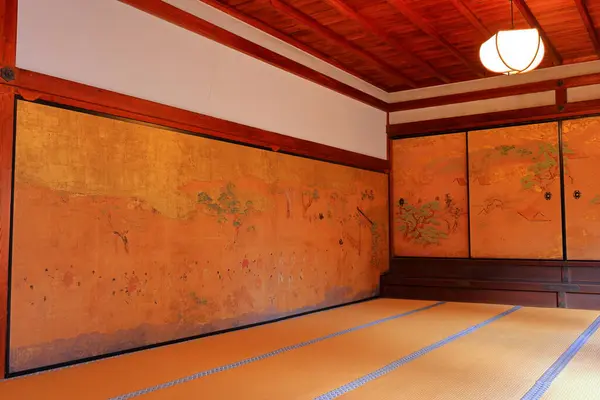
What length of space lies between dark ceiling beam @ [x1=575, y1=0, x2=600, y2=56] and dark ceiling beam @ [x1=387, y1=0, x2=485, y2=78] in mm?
1245

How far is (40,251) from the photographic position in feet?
10.8

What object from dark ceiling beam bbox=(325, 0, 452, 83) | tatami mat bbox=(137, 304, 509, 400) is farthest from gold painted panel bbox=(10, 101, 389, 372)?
dark ceiling beam bbox=(325, 0, 452, 83)

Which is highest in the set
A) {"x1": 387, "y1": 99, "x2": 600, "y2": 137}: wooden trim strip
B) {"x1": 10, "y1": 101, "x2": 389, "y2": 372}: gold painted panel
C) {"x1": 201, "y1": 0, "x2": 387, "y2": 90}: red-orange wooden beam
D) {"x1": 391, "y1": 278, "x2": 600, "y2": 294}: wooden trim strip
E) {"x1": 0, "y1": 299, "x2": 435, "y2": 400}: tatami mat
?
{"x1": 201, "y1": 0, "x2": 387, "y2": 90}: red-orange wooden beam

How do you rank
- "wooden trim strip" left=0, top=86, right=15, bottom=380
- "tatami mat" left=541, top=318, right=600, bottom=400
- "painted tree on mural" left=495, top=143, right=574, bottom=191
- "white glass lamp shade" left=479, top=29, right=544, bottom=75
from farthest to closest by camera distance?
"painted tree on mural" left=495, top=143, right=574, bottom=191, "white glass lamp shade" left=479, top=29, right=544, bottom=75, "wooden trim strip" left=0, top=86, right=15, bottom=380, "tatami mat" left=541, top=318, right=600, bottom=400

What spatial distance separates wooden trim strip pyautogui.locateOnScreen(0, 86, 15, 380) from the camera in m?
3.07

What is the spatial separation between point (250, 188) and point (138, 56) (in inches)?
61.5

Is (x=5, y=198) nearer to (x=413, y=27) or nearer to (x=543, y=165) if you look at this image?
(x=413, y=27)

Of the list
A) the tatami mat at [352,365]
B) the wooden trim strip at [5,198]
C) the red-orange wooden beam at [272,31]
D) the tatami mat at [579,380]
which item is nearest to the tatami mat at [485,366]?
the tatami mat at [352,365]

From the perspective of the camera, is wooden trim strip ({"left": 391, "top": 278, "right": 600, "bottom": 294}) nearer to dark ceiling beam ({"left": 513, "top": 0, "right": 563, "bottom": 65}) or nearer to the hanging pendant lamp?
dark ceiling beam ({"left": 513, "top": 0, "right": 563, "bottom": 65})

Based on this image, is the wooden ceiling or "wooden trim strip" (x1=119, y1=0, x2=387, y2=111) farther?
the wooden ceiling

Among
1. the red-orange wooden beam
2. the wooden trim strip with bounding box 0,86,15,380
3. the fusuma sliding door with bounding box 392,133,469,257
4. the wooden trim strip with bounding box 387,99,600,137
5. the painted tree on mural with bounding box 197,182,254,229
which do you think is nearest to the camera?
the wooden trim strip with bounding box 0,86,15,380

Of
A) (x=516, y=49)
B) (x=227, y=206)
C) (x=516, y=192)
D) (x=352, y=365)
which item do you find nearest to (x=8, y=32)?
(x=227, y=206)

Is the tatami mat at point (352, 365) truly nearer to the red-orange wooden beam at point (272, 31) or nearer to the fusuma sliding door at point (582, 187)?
the fusuma sliding door at point (582, 187)

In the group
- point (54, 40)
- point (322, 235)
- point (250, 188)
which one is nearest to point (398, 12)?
point (250, 188)
